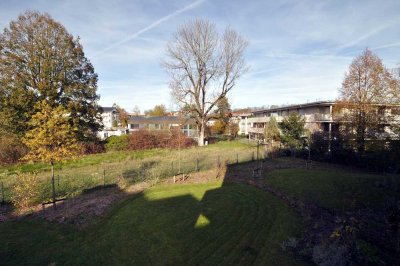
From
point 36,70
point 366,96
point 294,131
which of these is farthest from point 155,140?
point 366,96

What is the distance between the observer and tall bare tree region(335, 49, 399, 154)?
22.9 metres

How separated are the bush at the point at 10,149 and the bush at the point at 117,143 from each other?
10.1m

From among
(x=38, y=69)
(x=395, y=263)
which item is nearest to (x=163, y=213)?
(x=395, y=263)

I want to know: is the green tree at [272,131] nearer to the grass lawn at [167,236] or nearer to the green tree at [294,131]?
the green tree at [294,131]

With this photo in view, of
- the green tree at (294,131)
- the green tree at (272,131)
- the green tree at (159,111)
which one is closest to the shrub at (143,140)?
the green tree at (272,131)

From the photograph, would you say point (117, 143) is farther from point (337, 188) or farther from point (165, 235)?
point (337, 188)

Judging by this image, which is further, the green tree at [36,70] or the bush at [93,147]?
the bush at [93,147]

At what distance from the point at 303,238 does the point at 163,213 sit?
19.8ft

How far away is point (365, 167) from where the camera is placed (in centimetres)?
2262

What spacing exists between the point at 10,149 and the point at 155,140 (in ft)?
59.8

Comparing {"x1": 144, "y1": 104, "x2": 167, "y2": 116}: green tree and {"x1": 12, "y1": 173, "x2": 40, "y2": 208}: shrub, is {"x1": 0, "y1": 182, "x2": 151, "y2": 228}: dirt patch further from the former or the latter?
{"x1": 144, "y1": 104, "x2": 167, "y2": 116}: green tree

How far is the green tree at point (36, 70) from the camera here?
25.3m

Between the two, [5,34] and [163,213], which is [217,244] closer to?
[163,213]

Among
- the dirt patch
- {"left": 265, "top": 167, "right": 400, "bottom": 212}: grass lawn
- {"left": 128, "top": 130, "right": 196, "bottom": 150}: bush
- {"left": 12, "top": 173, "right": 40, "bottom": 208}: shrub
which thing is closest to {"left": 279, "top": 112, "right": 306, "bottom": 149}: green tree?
{"left": 265, "top": 167, "right": 400, "bottom": 212}: grass lawn
